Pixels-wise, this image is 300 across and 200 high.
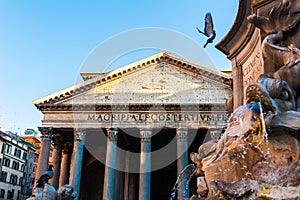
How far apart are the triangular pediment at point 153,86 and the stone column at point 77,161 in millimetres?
1541

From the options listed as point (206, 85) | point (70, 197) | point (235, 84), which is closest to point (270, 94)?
point (235, 84)

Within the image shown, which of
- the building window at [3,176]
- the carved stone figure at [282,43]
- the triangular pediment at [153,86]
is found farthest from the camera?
the building window at [3,176]

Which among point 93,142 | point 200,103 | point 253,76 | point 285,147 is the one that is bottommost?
point 285,147

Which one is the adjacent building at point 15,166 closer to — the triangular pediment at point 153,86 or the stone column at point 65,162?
the stone column at point 65,162

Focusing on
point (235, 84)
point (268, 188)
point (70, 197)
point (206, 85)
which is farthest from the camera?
point (206, 85)

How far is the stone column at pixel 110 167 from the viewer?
15.4m

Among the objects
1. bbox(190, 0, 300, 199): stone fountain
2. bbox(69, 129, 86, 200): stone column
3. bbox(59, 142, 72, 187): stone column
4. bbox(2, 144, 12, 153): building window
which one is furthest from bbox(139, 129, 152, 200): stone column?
bbox(2, 144, 12, 153): building window

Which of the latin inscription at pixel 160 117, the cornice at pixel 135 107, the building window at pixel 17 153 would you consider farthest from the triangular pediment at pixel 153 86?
the building window at pixel 17 153

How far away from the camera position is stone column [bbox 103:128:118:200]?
15398 mm

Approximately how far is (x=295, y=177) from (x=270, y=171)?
22 centimetres

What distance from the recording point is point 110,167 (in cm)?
1577

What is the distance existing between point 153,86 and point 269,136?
15319 mm

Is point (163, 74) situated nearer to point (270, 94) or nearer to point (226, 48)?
point (226, 48)

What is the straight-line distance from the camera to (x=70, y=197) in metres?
4.48
